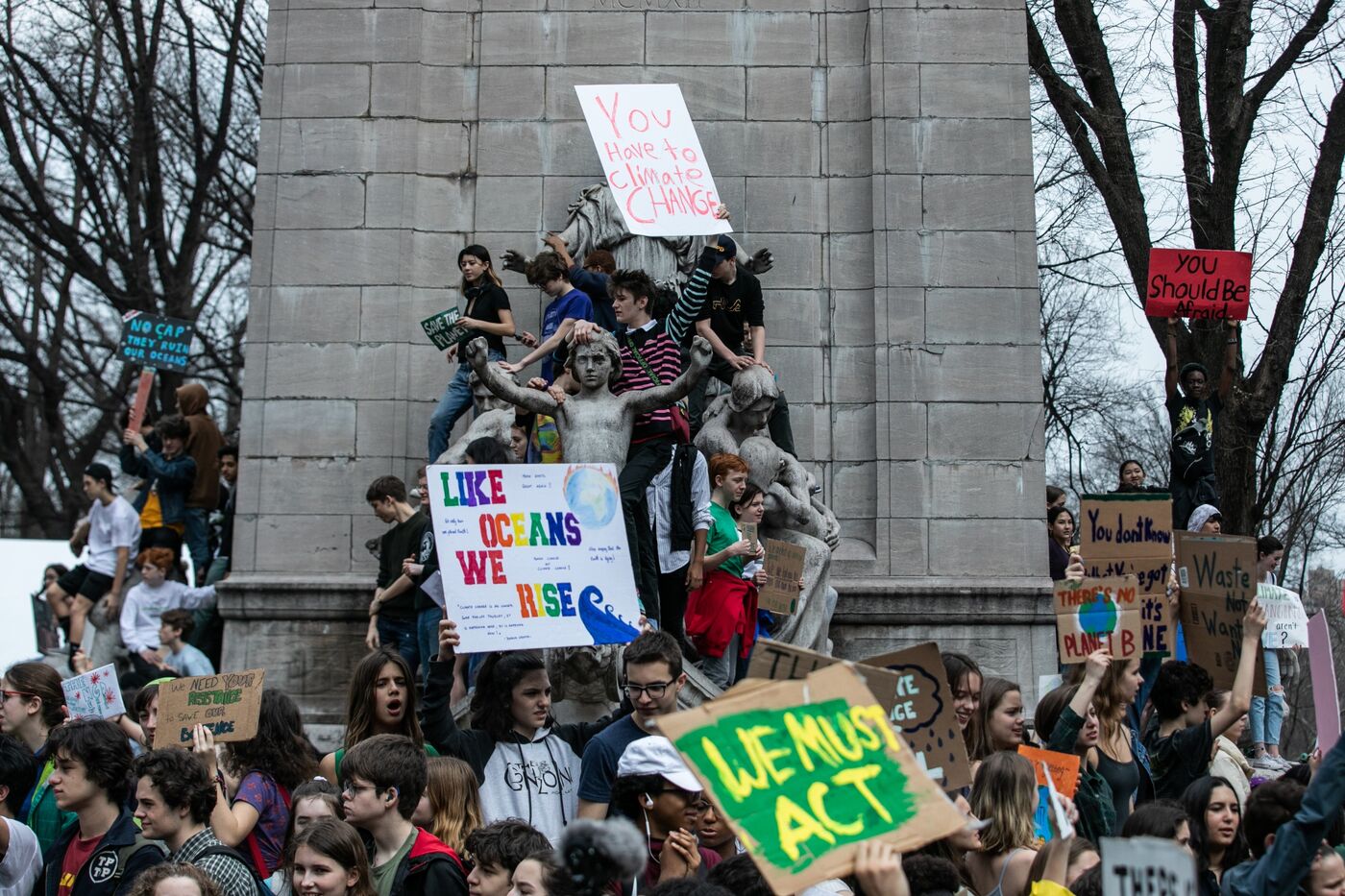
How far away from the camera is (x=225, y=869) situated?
646 centimetres

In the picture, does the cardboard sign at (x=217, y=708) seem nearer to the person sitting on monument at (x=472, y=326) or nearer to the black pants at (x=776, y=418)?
the person sitting on monument at (x=472, y=326)

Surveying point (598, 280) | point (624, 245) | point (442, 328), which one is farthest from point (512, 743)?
point (624, 245)

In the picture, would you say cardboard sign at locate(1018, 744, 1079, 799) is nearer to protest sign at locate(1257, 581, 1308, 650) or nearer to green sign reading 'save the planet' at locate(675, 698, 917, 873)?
green sign reading 'save the planet' at locate(675, 698, 917, 873)

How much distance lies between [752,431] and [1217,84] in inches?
451

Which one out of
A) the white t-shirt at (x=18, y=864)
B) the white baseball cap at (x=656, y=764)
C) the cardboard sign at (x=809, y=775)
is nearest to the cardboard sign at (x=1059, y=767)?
the white baseball cap at (x=656, y=764)

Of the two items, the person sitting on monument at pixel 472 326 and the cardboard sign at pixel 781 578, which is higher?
the person sitting on monument at pixel 472 326

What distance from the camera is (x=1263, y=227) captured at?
21734 mm

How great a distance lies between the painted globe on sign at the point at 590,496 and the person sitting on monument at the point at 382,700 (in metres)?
1.97

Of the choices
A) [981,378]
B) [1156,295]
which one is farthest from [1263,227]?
[981,378]

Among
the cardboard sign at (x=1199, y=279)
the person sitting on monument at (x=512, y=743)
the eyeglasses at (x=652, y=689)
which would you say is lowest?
the person sitting on monument at (x=512, y=743)

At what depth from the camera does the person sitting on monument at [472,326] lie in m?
13.6

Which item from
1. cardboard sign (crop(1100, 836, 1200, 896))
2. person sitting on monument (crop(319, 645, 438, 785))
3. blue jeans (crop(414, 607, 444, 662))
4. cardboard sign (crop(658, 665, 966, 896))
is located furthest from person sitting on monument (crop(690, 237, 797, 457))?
cardboard sign (crop(1100, 836, 1200, 896))

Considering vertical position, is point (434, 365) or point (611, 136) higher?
point (611, 136)

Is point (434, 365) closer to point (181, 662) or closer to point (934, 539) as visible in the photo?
point (181, 662)
